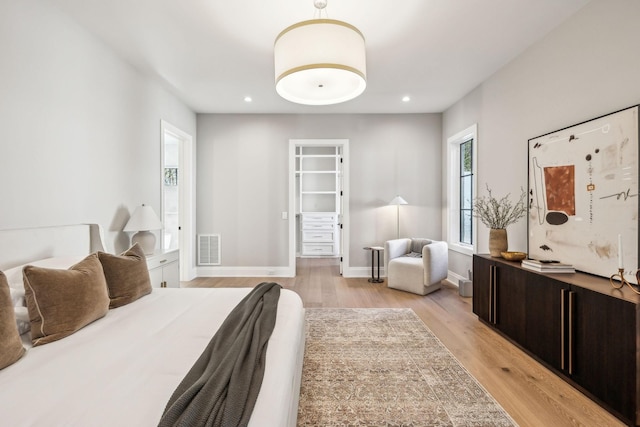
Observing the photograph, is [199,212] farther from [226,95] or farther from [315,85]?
[315,85]

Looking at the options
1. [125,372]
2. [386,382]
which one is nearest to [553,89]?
[386,382]

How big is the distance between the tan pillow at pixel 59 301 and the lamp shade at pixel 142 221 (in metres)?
1.43

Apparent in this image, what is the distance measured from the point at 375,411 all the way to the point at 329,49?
2.15 m

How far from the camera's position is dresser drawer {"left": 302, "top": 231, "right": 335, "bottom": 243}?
23.0 feet

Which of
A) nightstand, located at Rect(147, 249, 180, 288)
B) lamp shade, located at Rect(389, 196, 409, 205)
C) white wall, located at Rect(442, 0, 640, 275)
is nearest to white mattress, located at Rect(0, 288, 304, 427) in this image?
nightstand, located at Rect(147, 249, 180, 288)

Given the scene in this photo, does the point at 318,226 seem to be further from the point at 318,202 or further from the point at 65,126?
the point at 65,126

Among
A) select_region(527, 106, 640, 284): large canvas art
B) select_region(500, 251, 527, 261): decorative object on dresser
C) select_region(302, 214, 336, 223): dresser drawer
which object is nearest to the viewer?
select_region(527, 106, 640, 284): large canvas art

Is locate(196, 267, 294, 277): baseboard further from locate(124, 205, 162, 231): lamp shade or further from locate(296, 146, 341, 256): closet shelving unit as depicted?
locate(124, 205, 162, 231): lamp shade

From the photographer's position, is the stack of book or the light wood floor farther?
the stack of book

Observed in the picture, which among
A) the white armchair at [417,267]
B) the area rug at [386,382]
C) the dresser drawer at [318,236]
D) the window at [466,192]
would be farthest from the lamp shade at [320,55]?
the dresser drawer at [318,236]

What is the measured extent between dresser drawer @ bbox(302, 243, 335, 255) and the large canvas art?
14.8ft

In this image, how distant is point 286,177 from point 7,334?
4099 mm

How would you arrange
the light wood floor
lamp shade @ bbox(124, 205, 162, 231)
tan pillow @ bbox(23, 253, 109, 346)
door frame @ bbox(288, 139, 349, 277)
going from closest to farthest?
tan pillow @ bbox(23, 253, 109, 346)
the light wood floor
lamp shade @ bbox(124, 205, 162, 231)
door frame @ bbox(288, 139, 349, 277)

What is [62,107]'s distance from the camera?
2387 mm
